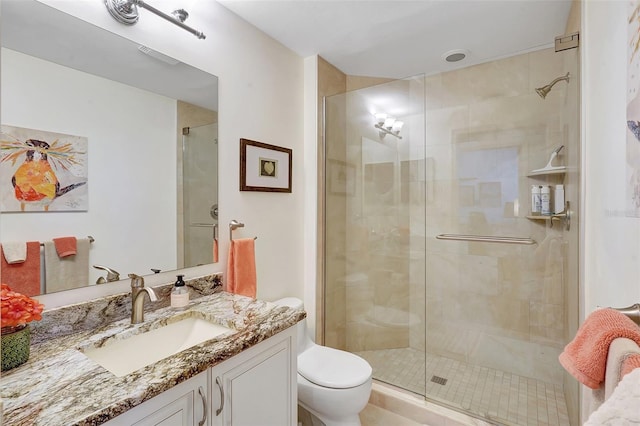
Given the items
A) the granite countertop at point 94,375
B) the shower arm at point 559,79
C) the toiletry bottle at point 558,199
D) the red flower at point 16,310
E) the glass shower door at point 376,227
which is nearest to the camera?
the granite countertop at point 94,375

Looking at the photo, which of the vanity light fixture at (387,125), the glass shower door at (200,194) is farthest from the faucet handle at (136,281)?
the vanity light fixture at (387,125)

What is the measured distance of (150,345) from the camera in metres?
1.22

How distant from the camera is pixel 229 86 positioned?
1.75 m

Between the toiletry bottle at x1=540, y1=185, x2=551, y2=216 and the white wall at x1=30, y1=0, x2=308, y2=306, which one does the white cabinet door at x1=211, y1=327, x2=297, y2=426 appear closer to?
the white wall at x1=30, y1=0, x2=308, y2=306

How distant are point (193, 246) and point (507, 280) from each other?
2.22 metres

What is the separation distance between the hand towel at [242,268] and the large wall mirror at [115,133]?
0.39 feet

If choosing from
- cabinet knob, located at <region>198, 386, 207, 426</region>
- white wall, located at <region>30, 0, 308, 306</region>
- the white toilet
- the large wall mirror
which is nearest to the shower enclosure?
white wall, located at <region>30, 0, 308, 306</region>

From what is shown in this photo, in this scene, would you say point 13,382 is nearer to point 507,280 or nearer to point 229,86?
point 229,86

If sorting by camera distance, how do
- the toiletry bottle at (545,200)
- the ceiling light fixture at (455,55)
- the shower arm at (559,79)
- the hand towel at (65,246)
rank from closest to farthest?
the hand towel at (65,246)
the shower arm at (559,79)
the toiletry bottle at (545,200)
the ceiling light fixture at (455,55)

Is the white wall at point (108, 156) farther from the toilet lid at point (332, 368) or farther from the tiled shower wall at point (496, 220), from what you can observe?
the tiled shower wall at point (496, 220)

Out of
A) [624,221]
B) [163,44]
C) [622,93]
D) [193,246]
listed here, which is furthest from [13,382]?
[622,93]

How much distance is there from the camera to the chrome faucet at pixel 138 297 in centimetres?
123

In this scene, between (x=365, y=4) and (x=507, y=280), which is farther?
(x=507, y=280)

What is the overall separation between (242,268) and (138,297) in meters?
0.56
